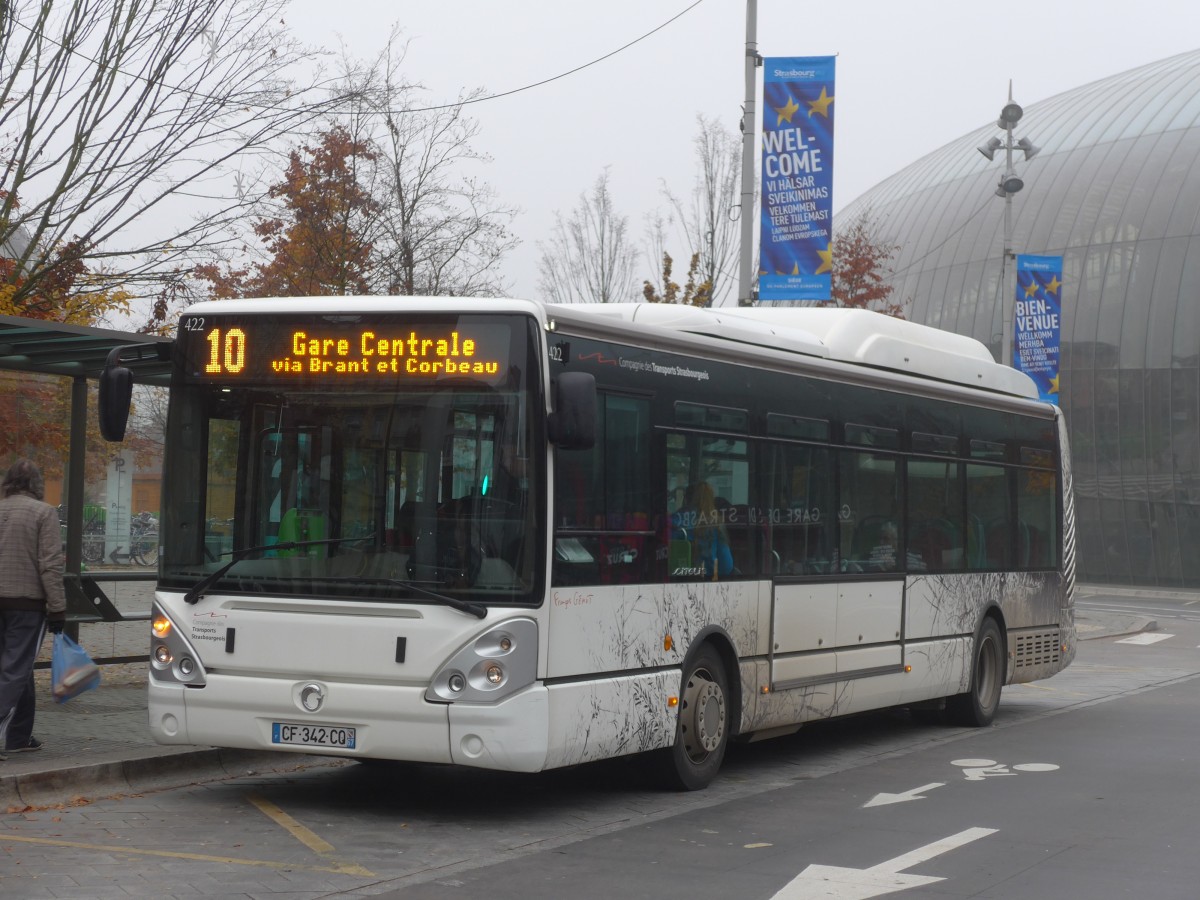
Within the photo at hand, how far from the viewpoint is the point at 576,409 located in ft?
27.1

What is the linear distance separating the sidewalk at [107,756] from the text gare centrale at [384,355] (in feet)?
8.58

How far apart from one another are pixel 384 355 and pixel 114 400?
1524mm

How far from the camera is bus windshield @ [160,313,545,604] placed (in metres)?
8.42

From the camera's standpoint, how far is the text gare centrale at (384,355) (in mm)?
8594

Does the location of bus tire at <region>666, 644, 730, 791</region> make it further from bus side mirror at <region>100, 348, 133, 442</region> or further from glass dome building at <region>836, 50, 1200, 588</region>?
glass dome building at <region>836, 50, 1200, 588</region>

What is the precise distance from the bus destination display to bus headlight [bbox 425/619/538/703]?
1370 millimetres

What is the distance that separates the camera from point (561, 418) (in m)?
8.38

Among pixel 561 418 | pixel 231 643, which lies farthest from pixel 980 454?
pixel 231 643

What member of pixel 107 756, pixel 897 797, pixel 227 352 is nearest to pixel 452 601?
pixel 227 352

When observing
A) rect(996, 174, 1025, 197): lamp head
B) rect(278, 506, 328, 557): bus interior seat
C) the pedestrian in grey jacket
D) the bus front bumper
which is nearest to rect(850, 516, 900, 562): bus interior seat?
the bus front bumper

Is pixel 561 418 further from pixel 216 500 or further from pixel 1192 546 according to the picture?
pixel 1192 546

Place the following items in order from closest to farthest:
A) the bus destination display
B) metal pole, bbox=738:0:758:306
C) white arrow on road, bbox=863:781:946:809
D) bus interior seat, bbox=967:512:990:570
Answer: the bus destination display → white arrow on road, bbox=863:781:946:809 → bus interior seat, bbox=967:512:990:570 → metal pole, bbox=738:0:758:306

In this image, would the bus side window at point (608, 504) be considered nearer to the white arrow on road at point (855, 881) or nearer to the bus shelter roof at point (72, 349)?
the white arrow on road at point (855, 881)

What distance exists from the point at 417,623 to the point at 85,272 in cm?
993
